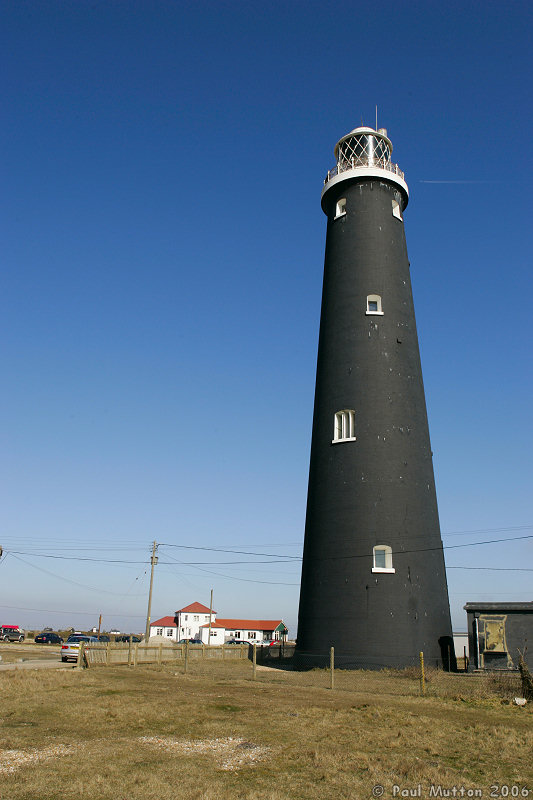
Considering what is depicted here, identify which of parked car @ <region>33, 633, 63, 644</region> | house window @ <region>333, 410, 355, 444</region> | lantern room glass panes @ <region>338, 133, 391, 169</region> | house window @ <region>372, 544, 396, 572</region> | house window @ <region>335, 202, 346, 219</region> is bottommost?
parked car @ <region>33, 633, 63, 644</region>

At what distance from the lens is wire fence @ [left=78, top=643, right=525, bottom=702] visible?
17.9m

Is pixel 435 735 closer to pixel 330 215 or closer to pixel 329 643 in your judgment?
pixel 329 643

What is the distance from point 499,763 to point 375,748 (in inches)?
81.1

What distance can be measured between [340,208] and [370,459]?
13.1 meters

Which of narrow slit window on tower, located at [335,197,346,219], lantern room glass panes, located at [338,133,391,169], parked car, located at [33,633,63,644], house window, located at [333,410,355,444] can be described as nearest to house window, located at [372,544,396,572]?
house window, located at [333,410,355,444]

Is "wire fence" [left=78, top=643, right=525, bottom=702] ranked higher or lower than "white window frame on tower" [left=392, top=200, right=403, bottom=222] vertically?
lower

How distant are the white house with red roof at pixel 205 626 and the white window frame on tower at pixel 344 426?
235ft

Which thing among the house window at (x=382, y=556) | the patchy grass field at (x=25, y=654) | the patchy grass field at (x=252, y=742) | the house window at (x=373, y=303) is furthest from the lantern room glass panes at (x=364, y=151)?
the patchy grass field at (x=25, y=654)

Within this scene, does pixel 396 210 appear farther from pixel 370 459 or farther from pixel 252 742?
pixel 252 742

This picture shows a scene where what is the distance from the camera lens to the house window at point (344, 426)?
26.8m

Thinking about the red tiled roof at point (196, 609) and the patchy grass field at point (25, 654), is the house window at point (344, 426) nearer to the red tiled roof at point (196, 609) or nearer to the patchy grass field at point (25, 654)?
the patchy grass field at point (25, 654)

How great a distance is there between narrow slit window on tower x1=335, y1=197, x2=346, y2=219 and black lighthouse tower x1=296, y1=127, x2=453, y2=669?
64 mm

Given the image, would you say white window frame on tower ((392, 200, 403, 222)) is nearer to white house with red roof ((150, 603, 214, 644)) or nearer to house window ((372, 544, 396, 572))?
house window ((372, 544, 396, 572))

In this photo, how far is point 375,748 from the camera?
1069 cm
